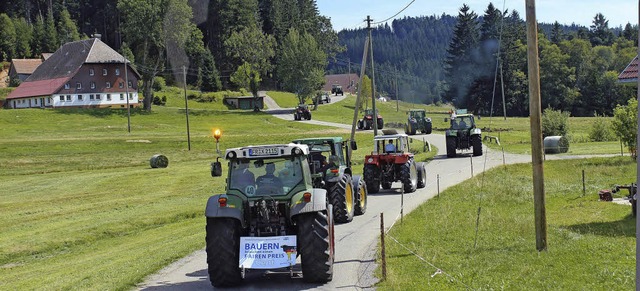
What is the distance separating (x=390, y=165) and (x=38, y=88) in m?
86.3

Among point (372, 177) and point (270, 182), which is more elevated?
point (270, 182)

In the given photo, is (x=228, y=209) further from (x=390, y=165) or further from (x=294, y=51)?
(x=294, y=51)

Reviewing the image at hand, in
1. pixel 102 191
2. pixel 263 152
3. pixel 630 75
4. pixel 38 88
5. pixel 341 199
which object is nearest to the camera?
pixel 263 152

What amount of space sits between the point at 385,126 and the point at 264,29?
7880cm

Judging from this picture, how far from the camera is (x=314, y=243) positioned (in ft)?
45.5

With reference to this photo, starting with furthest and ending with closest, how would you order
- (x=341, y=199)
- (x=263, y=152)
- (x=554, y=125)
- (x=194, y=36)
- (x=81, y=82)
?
1. (x=194, y=36)
2. (x=81, y=82)
3. (x=554, y=125)
4. (x=341, y=199)
5. (x=263, y=152)

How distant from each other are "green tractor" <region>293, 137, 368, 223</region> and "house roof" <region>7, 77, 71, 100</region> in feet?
281

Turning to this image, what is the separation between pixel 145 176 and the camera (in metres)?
46.3

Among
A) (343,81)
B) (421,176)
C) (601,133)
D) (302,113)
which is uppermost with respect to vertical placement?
(343,81)

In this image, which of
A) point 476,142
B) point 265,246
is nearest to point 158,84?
point 476,142

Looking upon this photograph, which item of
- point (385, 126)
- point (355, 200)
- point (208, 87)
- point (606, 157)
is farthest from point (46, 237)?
point (208, 87)

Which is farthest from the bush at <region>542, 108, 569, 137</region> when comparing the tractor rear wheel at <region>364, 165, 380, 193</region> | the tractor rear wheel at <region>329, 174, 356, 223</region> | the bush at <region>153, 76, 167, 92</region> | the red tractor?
the bush at <region>153, 76, 167, 92</region>

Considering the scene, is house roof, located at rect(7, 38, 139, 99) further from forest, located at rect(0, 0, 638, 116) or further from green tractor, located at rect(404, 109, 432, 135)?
green tractor, located at rect(404, 109, 432, 135)

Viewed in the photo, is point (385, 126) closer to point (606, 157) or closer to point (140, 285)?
point (606, 157)
